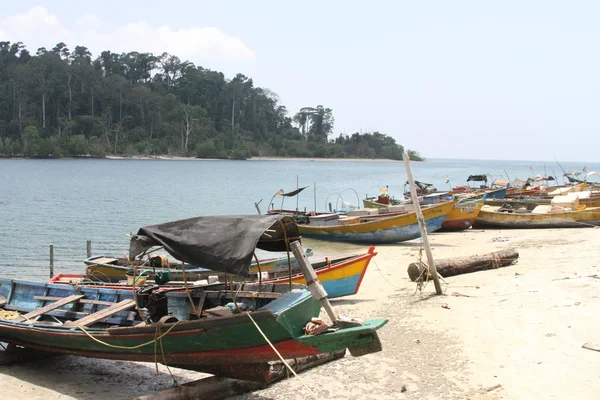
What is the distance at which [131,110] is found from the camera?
116000 millimetres

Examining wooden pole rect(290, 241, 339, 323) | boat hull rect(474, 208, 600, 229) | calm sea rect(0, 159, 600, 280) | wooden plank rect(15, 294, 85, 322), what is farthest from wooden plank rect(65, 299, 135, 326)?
boat hull rect(474, 208, 600, 229)

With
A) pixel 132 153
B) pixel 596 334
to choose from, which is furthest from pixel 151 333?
pixel 132 153

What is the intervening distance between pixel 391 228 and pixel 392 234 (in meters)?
0.27

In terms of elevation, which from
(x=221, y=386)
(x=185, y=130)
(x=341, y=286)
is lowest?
(x=221, y=386)

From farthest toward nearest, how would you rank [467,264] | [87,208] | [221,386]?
[87,208], [467,264], [221,386]

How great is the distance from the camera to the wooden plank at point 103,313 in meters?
8.27

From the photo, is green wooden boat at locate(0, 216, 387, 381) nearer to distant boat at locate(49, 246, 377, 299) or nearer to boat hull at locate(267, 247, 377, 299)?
distant boat at locate(49, 246, 377, 299)

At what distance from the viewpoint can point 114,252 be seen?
70.7 ft

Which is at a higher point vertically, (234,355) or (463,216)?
(463,216)

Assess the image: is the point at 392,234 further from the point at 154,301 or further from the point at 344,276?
the point at 154,301

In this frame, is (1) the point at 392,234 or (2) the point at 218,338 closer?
(2) the point at 218,338

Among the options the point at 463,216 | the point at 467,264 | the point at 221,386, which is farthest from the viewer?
the point at 463,216

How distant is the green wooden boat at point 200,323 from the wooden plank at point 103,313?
1 cm

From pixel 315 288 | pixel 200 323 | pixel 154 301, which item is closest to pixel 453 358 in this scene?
pixel 315 288
